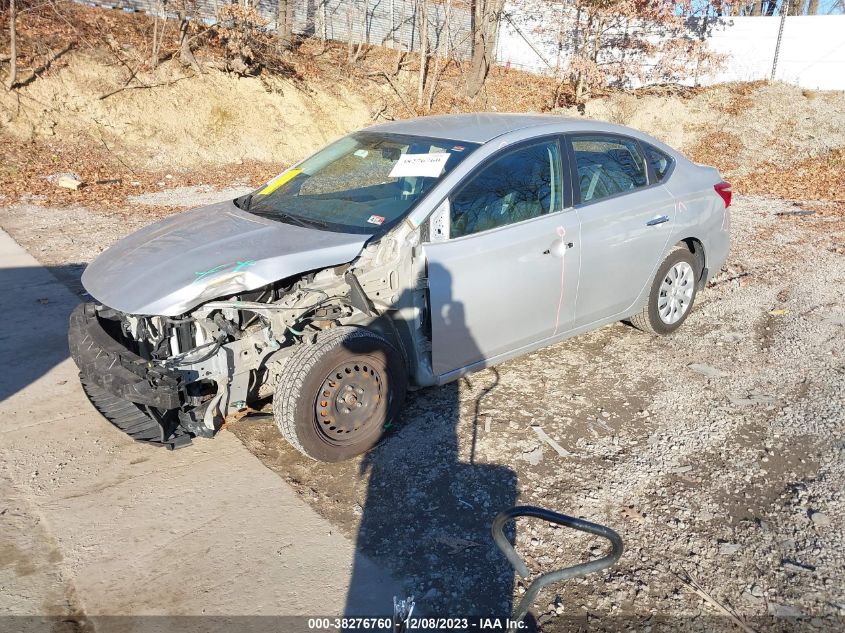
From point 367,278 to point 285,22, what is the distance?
55.1 feet

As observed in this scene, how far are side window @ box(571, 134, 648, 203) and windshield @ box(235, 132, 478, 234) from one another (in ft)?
2.99

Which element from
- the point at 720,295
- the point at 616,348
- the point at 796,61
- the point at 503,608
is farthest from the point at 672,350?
the point at 796,61

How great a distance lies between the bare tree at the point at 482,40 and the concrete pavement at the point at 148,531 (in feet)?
56.5

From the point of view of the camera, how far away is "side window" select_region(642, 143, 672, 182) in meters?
5.25

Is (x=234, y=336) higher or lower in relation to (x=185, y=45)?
lower

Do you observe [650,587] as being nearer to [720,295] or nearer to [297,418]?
[297,418]

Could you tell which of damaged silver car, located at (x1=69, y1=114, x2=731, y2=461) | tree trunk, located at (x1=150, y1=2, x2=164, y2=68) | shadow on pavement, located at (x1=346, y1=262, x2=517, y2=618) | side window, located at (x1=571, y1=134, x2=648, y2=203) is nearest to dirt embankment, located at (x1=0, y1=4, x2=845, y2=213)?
tree trunk, located at (x1=150, y1=2, x2=164, y2=68)

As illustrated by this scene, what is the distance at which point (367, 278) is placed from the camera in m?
3.80

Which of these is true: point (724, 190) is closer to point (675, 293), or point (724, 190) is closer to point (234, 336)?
point (675, 293)

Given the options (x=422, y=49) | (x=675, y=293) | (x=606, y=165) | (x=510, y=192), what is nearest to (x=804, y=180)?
(x=422, y=49)

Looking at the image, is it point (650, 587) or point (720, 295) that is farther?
point (720, 295)

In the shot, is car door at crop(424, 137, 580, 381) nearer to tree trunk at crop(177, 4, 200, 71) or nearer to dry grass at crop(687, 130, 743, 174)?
dry grass at crop(687, 130, 743, 174)

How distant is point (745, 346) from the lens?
18.2 ft

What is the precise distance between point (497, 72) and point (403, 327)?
20.0 metres
